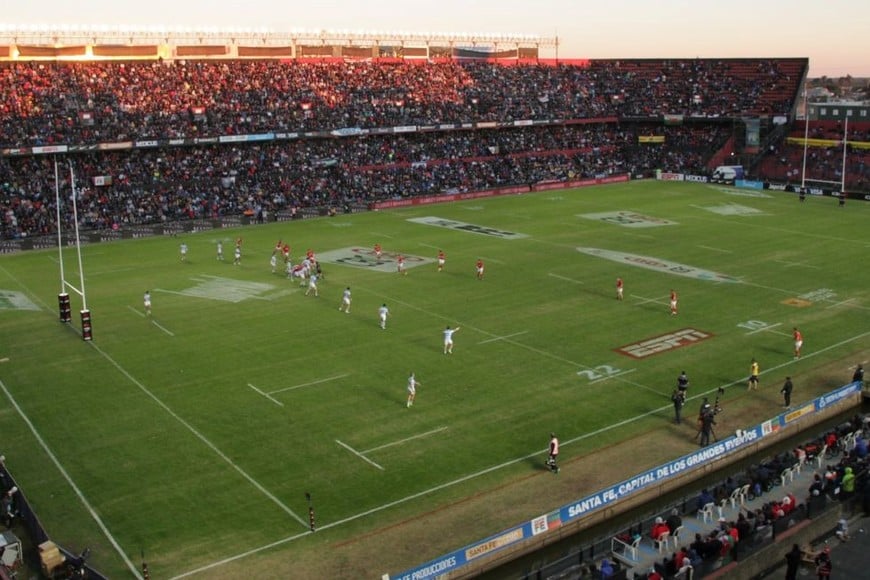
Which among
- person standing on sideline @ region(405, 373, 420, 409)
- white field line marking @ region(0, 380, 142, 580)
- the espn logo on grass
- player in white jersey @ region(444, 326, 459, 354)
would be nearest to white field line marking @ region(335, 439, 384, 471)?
person standing on sideline @ region(405, 373, 420, 409)

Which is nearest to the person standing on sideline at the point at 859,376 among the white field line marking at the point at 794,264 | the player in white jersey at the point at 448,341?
the player in white jersey at the point at 448,341

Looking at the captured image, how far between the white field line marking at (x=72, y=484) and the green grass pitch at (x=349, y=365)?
→ 102 mm

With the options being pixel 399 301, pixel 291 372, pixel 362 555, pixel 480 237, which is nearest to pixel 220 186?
pixel 480 237

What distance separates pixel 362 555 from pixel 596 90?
88.6 meters

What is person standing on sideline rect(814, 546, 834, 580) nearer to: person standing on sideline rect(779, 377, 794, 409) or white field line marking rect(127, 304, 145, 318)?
person standing on sideline rect(779, 377, 794, 409)

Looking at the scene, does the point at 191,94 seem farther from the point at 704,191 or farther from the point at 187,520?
the point at 187,520

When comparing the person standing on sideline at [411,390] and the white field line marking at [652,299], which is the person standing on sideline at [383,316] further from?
the white field line marking at [652,299]

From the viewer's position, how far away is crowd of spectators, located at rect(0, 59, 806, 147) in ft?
222

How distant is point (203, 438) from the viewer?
26188 millimetres

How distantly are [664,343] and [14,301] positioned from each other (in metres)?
31.0

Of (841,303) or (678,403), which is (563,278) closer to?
(841,303)

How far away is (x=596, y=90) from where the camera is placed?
332 ft

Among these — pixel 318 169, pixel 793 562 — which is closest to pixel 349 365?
pixel 793 562

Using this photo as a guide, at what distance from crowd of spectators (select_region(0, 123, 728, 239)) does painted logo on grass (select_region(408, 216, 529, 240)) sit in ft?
24.6
